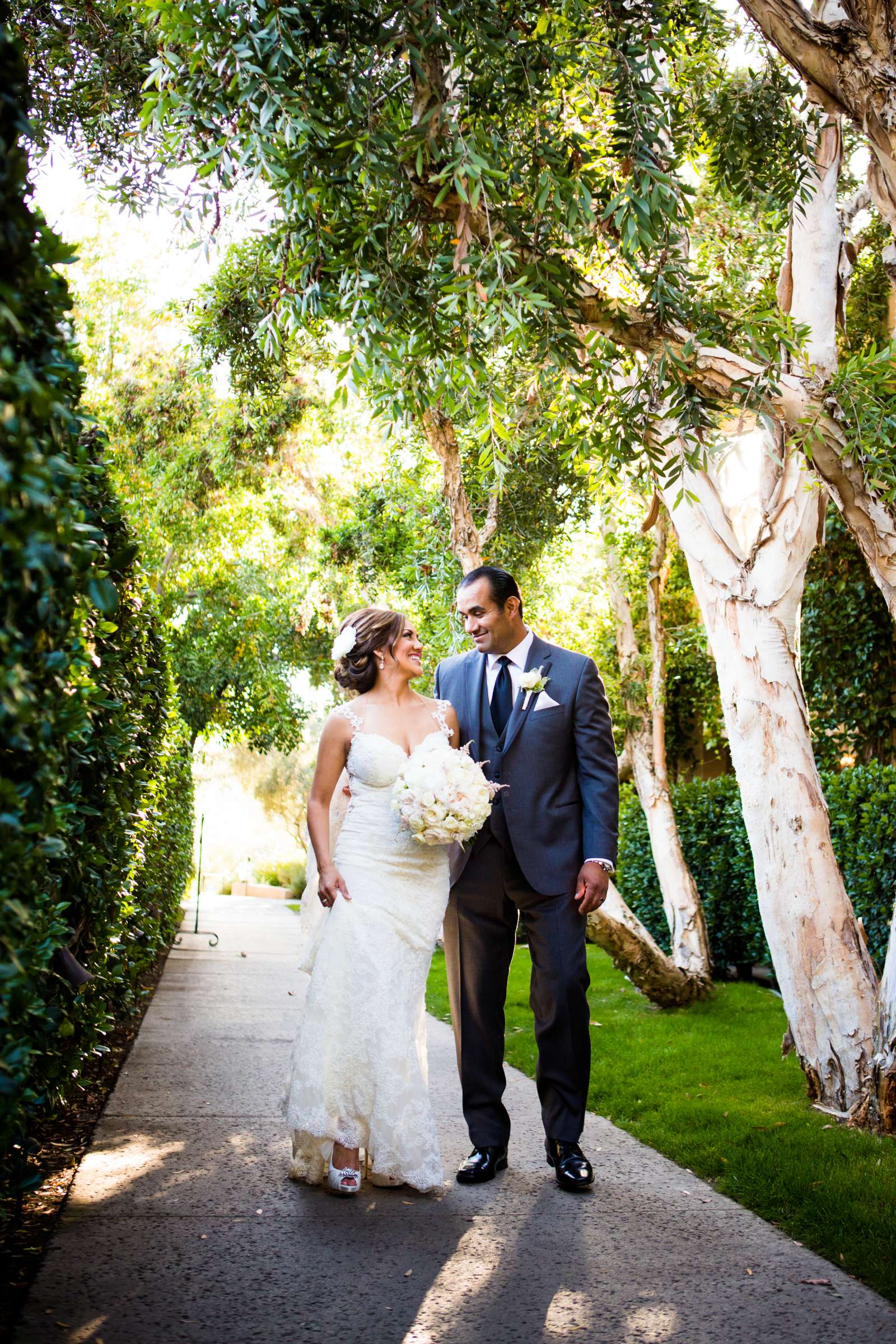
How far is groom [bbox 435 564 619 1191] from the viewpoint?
4340 millimetres

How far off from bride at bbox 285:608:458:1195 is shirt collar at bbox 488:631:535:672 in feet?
1.05

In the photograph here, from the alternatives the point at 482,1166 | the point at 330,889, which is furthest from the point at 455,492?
the point at 482,1166

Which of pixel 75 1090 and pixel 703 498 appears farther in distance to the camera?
pixel 703 498

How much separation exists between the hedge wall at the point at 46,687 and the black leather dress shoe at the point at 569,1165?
1849 mm

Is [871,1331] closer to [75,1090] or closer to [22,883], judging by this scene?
[22,883]

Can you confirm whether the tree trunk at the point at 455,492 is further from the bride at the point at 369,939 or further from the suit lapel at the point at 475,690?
the bride at the point at 369,939

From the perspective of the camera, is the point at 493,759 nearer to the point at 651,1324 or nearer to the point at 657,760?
the point at 651,1324

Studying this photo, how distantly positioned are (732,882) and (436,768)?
758 centimetres

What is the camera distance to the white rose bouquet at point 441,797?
162 inches

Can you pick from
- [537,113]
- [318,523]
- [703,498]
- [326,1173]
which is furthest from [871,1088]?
[318,523]

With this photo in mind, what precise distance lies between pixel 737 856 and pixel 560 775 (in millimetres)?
6773

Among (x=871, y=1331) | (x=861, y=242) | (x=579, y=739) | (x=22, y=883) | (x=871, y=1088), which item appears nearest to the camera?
(x=22, y=883)

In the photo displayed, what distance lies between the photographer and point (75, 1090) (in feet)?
16.7

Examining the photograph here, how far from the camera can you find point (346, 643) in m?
4.55
